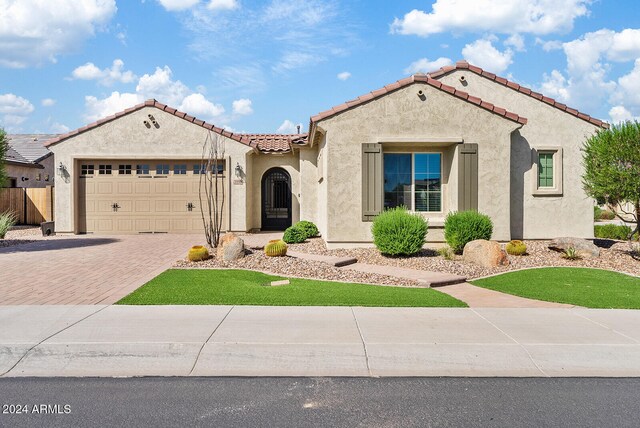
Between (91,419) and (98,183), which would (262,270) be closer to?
(91,419)

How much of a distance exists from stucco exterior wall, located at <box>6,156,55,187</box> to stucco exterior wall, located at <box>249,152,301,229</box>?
46.0ft

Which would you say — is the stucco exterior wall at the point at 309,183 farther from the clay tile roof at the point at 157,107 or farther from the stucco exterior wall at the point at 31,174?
the stucco exterior wall at the point at 31,174

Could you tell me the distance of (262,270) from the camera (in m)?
10.3

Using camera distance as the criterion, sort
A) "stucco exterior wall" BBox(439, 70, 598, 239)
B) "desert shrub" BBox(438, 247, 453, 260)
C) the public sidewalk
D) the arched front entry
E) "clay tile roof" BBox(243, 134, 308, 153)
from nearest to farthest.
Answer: the public sidewalk, "desert shrub" BBox(438, 247, 453, 260), "stucco exterior wall" BBox(439, 70, 598, 239), "clay tile roof" BBox(243, 134, 308, 153), the arched front entry

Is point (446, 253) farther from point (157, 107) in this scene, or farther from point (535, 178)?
point (157, 107)

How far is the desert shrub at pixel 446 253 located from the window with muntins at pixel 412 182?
61.8 inches

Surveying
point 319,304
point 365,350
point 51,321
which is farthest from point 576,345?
point 51,321

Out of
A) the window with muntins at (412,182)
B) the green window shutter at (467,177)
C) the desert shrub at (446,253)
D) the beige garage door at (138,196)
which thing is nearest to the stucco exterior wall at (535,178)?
the green window shutter at (467,177)

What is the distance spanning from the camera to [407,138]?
12.9 m

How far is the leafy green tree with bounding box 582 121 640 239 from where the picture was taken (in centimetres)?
1131

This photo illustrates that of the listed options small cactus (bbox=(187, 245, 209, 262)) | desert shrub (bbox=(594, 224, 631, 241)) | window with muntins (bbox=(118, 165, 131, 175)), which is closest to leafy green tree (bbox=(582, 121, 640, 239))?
desert shrub (bbox=(594, 224, 631, 241))

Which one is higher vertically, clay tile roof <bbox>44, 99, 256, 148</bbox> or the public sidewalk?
clay tile roof <bbox>44, 99, 256, 148</bbox>

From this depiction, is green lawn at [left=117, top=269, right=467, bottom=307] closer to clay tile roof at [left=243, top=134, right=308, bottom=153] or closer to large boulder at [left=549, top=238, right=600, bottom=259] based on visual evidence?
large boulder at [left=549, top=238, right=600, bottom=259]

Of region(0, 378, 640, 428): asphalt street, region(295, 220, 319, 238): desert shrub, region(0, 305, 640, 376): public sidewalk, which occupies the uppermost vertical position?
region(295, 220, 319, 238): desert shrub
